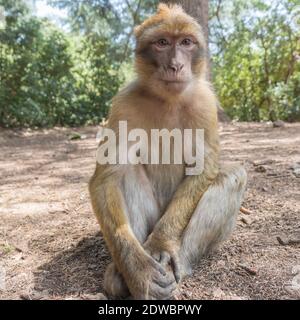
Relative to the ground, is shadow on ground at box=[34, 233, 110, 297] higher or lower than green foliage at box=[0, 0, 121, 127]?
lower

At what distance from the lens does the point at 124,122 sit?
3850 mm

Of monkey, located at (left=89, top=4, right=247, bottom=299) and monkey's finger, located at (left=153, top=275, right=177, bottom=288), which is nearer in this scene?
monkey's finger, located at (left=153, top=275, right=177, bottom=288)

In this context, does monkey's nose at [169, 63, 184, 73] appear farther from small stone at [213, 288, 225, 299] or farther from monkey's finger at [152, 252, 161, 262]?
small stone at [213, 288, 225, 299]

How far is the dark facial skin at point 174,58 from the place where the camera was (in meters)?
3.69

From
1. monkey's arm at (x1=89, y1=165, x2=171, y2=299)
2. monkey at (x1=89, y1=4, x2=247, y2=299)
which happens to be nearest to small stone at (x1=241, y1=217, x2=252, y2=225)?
monkey at (x1=89, y1=4, x2=247, y2=299)

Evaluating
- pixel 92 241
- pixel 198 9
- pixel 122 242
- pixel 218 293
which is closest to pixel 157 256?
pixel 122 242

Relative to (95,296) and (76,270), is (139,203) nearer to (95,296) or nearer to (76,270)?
(76,270)

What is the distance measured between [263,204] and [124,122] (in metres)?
2.11

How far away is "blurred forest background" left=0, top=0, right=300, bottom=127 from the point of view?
1495 cm

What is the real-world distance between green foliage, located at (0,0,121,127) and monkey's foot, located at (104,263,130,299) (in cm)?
1218

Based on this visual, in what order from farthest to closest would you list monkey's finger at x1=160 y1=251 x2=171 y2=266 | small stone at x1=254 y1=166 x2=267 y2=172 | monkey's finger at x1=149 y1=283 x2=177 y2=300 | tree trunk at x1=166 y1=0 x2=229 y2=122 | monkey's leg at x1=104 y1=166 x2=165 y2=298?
tree trunk at x1=166 y1=0 x2=229 y2=122 < small stone at x1=254 y1=166 x2=267 y2=172 < monkey's leg at x1=104 y1=166 x2=165 y2=298 < monkey's finger at x1=160 y1=251 x2=171 y2=266 < monkey's finger at x1=149 y1=283 x2=177 y2=300

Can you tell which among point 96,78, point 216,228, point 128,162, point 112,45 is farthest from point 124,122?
point 112,45

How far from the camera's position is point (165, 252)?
350 centimetres

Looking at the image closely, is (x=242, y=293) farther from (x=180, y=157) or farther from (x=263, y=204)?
(x=263, y=204)
